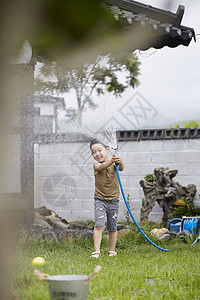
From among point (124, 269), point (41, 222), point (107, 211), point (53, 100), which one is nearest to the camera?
point (124, 269)

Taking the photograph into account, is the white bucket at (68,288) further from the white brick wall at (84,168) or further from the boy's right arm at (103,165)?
the white brick wall at (84,168)

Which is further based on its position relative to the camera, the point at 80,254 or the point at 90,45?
the point at 80,254

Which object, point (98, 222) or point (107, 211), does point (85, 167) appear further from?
point (98, 222)

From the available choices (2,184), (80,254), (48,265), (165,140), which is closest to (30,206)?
(80,254)

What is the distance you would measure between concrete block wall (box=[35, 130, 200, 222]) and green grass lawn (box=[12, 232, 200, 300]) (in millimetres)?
1565

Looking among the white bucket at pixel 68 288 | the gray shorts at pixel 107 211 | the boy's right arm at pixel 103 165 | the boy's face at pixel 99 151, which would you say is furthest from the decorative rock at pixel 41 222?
the white bucket at pixel 68 288

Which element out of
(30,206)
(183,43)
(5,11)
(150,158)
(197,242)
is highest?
(183,43)

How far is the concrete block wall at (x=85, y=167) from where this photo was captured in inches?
219

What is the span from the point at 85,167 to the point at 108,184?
228 cm

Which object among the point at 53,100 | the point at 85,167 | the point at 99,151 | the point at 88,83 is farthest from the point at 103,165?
the point at 88,83

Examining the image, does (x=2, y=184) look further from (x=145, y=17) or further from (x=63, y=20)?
(x=145, y=17)

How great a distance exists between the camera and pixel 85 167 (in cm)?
591

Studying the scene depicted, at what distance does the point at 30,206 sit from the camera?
14.4 ft

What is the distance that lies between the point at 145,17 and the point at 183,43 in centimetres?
62
